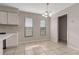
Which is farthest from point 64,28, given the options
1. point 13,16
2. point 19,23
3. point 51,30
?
point 13,16

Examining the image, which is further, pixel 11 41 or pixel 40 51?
pixel 11 41

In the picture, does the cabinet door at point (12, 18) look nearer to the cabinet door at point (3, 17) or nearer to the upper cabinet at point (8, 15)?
the upper cabinet at point (8, 15)

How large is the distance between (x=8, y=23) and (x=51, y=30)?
11.4 ft

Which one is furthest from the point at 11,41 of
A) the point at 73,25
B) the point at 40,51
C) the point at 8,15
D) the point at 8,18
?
the point at 73,25

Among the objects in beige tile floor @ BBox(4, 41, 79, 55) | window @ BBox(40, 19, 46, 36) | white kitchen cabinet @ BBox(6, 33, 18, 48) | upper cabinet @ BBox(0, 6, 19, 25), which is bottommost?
beige tile floor @ BBox(4, 41, 79, 55)

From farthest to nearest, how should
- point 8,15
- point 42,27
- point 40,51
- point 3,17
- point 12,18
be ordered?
point 42,27 → point 12,18 → point 8,15 → point 3,17 → point 40,51

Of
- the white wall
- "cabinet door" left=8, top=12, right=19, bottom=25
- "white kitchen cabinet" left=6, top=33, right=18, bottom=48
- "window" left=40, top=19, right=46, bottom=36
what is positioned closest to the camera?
the white wall

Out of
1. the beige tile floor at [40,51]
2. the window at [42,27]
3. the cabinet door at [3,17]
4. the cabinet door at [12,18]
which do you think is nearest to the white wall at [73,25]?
the beige tile floor at [40,51]

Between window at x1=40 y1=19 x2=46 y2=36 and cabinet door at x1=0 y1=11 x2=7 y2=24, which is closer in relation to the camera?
cabinet door at x1=0 y1=11 x2=7 y2=24

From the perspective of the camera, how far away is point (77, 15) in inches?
157

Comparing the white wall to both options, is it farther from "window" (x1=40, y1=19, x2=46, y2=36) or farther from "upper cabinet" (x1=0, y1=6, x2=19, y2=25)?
"upper cabinet" (x1=0, y1=6, x2=19, y2=25)

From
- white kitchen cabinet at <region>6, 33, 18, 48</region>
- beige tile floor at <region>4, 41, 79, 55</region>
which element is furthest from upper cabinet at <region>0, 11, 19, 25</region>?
beige tile floor at <region>4, 41, 79, 55</region>

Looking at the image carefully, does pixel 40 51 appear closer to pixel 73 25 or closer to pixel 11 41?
pixel 11 41
